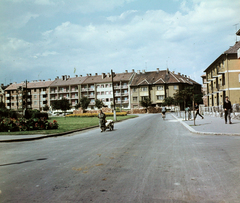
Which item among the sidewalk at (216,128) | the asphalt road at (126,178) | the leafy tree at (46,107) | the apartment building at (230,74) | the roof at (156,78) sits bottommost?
the sidewalk at (216,128)

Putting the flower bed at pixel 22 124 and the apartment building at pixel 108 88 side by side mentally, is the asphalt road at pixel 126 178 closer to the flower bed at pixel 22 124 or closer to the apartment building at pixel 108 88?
the flower bed at pixel 22 124

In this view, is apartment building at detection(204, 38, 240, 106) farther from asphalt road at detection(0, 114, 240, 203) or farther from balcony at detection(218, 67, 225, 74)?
asphalt road at detection(0, 114, 240, 203)

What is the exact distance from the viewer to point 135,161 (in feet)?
20.7

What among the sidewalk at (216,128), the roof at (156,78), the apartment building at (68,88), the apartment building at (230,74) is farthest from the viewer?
the apartment building at (68,88)

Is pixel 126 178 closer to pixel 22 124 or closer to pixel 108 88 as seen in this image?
pixel 22 124

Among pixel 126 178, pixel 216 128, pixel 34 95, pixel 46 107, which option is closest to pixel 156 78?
pixel 46 107

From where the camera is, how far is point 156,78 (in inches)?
3332

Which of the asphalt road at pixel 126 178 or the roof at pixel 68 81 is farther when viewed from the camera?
the roof at pixel 68 81

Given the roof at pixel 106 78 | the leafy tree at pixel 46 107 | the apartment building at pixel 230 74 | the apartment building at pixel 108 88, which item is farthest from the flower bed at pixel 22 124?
the leafy tree at pixel 46 107

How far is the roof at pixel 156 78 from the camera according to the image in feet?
268

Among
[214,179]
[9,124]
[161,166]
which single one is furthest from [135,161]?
[9,124]

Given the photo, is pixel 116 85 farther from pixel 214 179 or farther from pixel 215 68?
pixel 214 179

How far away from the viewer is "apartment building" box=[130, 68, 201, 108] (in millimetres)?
80812

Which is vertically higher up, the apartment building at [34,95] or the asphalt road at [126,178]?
the apartment building at [34,95]
